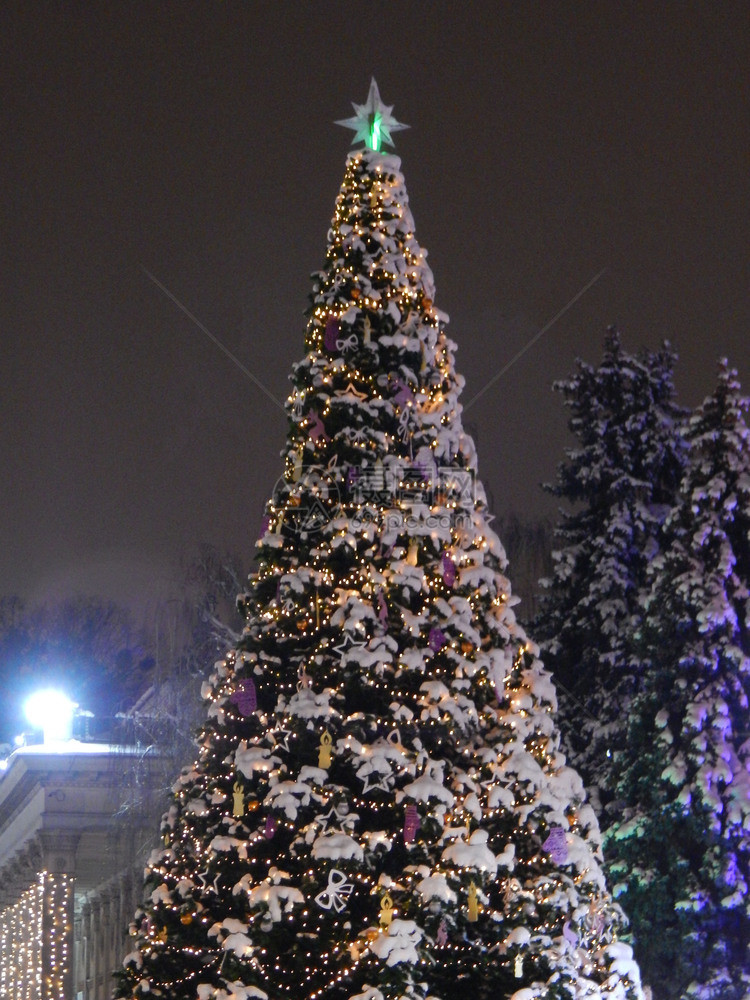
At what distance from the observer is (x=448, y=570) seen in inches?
418

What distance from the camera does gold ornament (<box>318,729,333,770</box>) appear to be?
1008cm

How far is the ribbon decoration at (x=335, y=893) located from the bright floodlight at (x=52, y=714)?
23047 mm

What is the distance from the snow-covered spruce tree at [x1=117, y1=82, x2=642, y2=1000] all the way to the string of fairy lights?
17.6 metres

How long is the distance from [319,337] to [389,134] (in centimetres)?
202

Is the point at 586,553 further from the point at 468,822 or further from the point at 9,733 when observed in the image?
the point at 9,733

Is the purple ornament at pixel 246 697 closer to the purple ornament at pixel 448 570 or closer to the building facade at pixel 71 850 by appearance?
the purple ornament at pixel 448 570

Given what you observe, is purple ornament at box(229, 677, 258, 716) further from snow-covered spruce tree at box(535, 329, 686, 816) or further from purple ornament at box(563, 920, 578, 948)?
snow-covered spruce tree at box(535, 329, 686, 816)

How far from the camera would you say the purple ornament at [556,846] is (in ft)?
33.4

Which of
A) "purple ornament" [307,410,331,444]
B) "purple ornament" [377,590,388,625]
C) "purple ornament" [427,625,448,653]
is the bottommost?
"purple ornament" [427,625,448,653]

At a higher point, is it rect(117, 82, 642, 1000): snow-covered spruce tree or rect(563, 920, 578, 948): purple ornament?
rect(117, 82, 642, 1000): snow-covered spruce tree

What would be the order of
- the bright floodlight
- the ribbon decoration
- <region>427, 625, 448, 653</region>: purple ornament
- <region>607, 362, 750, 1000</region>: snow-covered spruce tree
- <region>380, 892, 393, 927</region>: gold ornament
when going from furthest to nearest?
the bright floodlight
<region>607, 362, 750, 1000</region>: snow-covered spruce tree
<region>427, 625, 448, 653</region>: purple ornament
the ribbon decoration
<region>380, 892, 393, 927</region>: gold ornament

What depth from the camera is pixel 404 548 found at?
10.6 metres

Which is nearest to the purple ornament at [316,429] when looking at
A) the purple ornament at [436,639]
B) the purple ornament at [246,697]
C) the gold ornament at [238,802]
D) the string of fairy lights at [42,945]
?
the purple ornament at [436,639]

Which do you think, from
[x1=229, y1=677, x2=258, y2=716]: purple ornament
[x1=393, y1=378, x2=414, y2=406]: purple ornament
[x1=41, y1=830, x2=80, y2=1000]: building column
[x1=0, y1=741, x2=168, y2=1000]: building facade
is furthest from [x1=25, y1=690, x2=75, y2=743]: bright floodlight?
[x1=393, y1=378, x2=414, y2=406]: purple ornament
